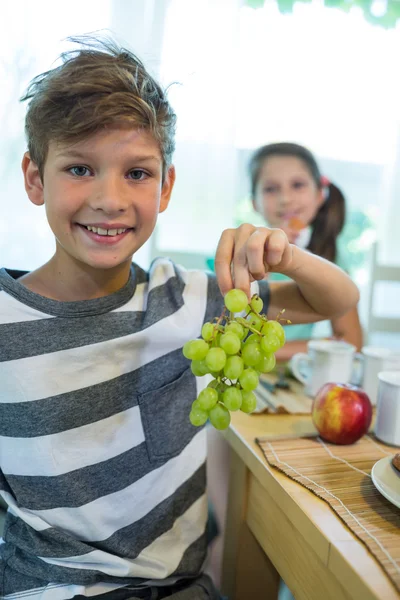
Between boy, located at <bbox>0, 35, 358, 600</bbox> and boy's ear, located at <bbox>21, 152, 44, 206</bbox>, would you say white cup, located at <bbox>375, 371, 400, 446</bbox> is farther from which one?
boy's ear, located at <bbox>21, 152, 44, 206</bbox>

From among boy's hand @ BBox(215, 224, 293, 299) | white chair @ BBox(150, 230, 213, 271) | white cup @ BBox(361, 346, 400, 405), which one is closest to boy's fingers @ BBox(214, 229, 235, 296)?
boy's hand @ BBox(215, 224, 293, 299)

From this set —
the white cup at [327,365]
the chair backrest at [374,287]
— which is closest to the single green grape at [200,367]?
the white cup at [327,365]

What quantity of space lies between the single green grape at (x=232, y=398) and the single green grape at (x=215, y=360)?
42 mm

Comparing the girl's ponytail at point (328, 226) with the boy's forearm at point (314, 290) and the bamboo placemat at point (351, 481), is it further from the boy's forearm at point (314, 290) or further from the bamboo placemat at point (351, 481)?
the bamboo placemat at point (351, 481)

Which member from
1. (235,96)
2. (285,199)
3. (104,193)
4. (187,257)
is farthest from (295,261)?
(235,96)

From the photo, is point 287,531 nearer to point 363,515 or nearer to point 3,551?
point 363,515

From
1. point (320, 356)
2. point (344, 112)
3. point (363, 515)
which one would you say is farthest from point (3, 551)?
point (344, 112)

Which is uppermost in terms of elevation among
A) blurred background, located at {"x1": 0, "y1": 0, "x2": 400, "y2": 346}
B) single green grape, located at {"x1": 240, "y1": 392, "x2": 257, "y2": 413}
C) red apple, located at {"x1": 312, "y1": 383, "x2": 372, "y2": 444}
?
blurred background, located at {"x1": 0, "y1": 0, "x2": 400, "y2": 346}

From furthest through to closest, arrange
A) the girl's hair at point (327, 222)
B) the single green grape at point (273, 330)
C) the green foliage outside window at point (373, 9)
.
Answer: the green foliage outside window at point (373, 9)
the girl's hair at point (327, 222)
the single green grape at point (273, 330)

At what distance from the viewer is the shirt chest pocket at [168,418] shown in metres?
0.86

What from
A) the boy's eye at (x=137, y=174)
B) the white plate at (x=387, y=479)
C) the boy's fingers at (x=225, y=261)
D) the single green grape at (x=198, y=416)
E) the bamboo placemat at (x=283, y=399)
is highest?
the boy's eye at (x=137, y=174)

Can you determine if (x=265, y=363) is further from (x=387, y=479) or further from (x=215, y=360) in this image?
(x=387, y=479)

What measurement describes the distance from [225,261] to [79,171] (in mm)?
267

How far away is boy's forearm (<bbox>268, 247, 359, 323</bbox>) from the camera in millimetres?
862
